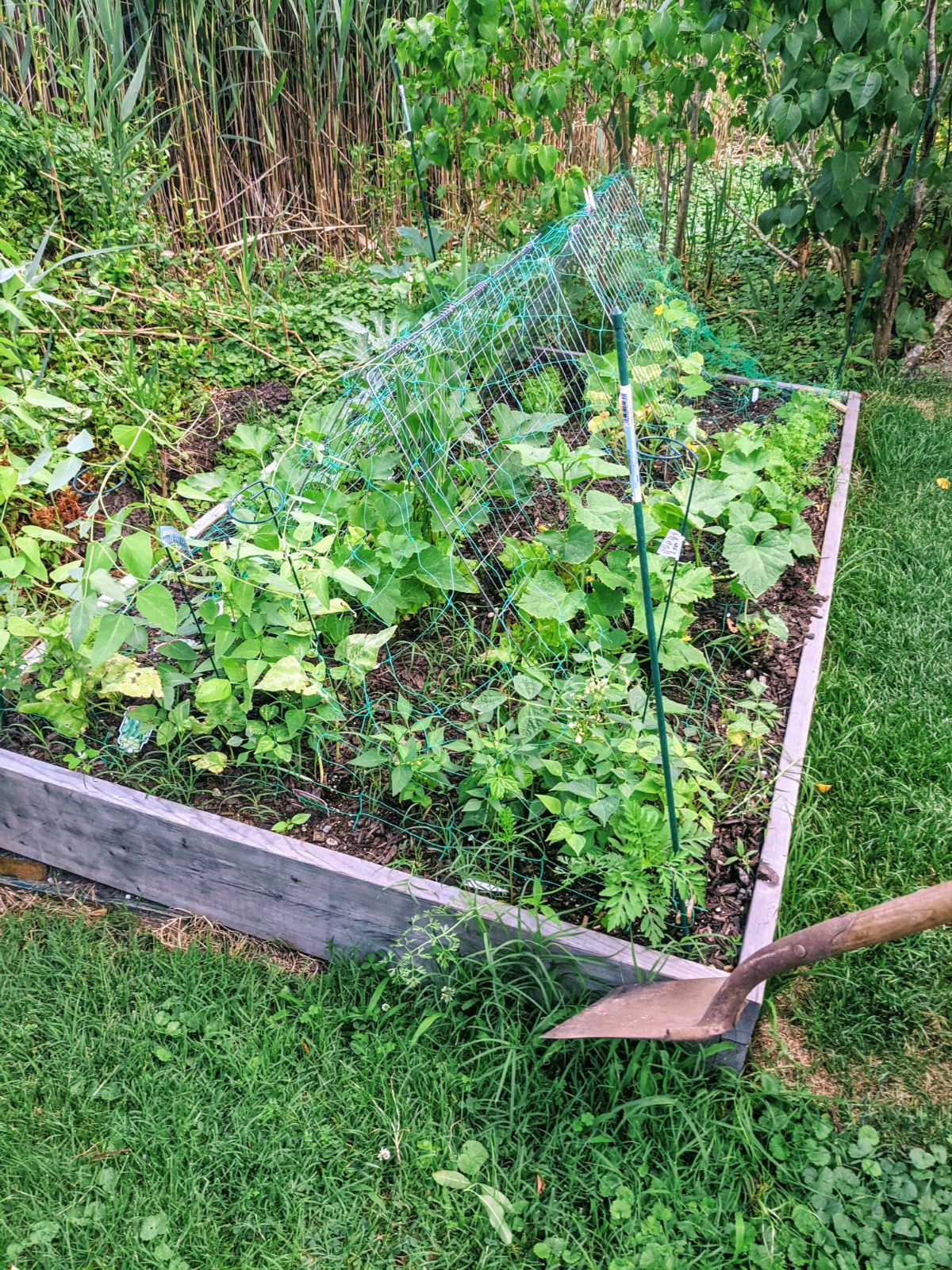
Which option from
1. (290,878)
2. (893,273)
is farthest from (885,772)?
(893,273)

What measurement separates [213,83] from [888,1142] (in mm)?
4577

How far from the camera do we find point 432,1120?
172 cm

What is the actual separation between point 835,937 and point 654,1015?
361mm

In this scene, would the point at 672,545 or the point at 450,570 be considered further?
the point at 450,570

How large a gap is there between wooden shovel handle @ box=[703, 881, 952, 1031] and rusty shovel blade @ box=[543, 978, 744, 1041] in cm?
2

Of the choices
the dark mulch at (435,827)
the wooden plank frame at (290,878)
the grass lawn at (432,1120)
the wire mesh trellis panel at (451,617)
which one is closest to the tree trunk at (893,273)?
the wire mesh trellis panel at (451,617)

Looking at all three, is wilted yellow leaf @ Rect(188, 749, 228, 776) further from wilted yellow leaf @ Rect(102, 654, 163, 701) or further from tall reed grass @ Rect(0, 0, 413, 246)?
tall reed grass @ Rect(0, 0, 413, 246)

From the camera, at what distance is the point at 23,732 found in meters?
2.29

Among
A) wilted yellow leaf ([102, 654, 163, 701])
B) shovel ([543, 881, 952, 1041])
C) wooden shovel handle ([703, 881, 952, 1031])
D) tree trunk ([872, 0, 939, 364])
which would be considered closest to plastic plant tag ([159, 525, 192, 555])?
wilted yellow leaf ([102, 654, 163, 701])

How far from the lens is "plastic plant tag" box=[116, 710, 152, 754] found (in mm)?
2143

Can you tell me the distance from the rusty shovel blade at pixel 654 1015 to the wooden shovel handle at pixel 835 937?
2cm

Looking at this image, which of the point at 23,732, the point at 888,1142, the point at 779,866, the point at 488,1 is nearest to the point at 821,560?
the point at 779,866

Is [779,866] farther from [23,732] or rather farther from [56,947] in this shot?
[23,732]

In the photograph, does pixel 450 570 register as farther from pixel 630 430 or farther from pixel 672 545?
pixel 630 430
